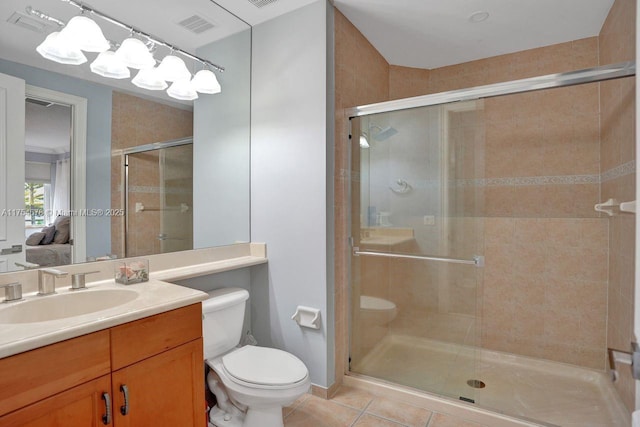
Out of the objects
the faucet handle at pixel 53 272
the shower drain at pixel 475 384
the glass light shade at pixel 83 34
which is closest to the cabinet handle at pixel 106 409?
the faucet handle at pixel 53 272

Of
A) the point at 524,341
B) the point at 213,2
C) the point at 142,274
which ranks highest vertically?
the point at 213,2

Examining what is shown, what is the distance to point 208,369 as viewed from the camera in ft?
6.40

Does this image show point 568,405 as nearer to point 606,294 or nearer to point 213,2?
point 606,294

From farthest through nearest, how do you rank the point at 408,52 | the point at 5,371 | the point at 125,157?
1. the point at 408,52
2. the point at 125,157
3. the point at 5,371

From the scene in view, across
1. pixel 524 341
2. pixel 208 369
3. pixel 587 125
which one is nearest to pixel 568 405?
pixel 524 341

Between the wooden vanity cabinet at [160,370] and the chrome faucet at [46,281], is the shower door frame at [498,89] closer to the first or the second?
the wooden vanity cabinet at [160,370]

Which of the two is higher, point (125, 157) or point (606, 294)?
point (125, 157)

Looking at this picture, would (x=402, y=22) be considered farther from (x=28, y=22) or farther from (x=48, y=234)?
(x=48, y=234)

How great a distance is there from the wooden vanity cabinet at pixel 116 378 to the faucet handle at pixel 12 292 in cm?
46

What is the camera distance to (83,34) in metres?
1.51

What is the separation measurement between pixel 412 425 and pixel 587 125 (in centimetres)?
238

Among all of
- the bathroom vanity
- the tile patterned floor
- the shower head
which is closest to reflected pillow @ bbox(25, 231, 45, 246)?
the bathroom vanity

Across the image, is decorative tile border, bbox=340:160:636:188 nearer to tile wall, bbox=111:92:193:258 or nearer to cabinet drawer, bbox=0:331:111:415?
tile wall, bbox=111:92:193:258

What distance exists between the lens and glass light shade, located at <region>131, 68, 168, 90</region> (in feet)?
5.95
